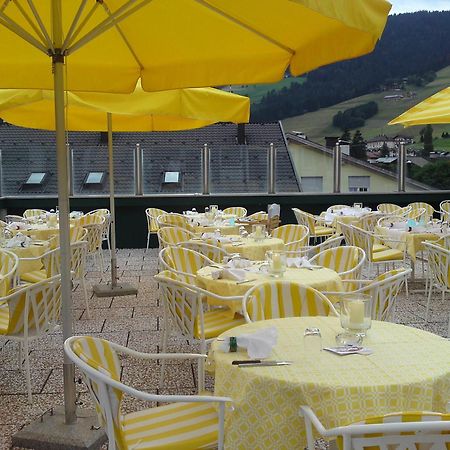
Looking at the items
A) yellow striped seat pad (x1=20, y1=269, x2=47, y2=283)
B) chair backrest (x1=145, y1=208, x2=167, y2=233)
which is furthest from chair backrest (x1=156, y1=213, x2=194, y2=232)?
yellow striped seat pad (x1=20, y1=269, x2=47, y2=283)

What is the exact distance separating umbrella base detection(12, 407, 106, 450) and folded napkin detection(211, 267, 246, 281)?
1385 mm

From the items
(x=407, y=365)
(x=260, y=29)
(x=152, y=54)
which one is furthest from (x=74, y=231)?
(x=407, y=365)

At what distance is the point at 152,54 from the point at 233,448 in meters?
2.80

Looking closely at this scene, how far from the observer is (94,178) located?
11789mm

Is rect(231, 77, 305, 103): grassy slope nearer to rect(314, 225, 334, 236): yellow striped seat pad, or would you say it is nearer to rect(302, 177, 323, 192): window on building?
rect(314, 225, 334, 236): yellow striped seat pad

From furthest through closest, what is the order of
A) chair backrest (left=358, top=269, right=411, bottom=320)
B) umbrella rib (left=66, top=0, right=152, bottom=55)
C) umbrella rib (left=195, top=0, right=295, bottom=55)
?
chair backrest (left=358, top=269, right=411, bottom=320), umbrella rib (left=195, top=0, right=295, bottom=55), umbrella rib (left=66, top=0, right=152, bottom=55)

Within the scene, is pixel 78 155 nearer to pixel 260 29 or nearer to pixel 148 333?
pixel 148 333

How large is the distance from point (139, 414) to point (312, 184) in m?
9.75

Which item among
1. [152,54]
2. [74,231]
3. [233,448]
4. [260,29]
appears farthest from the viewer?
[74,231]

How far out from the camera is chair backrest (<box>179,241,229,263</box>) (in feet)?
19.4

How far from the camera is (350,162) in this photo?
40.1 feet

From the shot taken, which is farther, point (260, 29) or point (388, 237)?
point (388, 237)

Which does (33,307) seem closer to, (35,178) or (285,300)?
(285,300)

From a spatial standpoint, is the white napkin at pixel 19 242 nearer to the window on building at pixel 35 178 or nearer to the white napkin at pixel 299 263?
the white napkin at pixel 299 263
